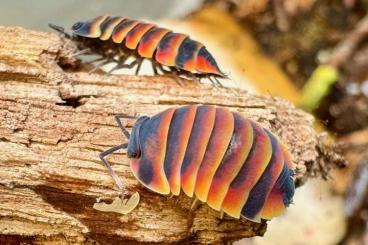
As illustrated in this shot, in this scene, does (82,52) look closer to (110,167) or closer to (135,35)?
(135,35)

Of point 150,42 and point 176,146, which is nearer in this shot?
point 176,146

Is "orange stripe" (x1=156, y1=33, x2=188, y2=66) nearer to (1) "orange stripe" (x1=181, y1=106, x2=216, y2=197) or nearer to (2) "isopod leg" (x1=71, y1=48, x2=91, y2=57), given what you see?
(2) "isopod leg" (x1=71, y1=48, x2=91, y2=57)

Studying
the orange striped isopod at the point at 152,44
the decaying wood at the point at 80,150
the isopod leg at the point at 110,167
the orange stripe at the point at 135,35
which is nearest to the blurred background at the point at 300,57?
the orange striped isopod at the point at 152,44

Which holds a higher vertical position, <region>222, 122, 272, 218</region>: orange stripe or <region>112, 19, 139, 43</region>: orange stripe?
<region>112, 19, 139, 43</region>: orange stripe

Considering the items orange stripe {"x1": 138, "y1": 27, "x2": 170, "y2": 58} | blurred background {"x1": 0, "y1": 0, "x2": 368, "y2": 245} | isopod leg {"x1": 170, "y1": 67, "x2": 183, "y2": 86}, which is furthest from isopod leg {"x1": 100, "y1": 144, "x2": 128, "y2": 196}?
blurred background {"x1": 0, "y1": 0, "x2": 368, "y2": 245}

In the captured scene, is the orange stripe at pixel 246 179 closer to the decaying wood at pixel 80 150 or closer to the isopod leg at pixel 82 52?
the decaying wood at pixel 80 150

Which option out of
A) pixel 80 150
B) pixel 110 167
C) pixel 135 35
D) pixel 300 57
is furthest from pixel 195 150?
pixel 300 57
